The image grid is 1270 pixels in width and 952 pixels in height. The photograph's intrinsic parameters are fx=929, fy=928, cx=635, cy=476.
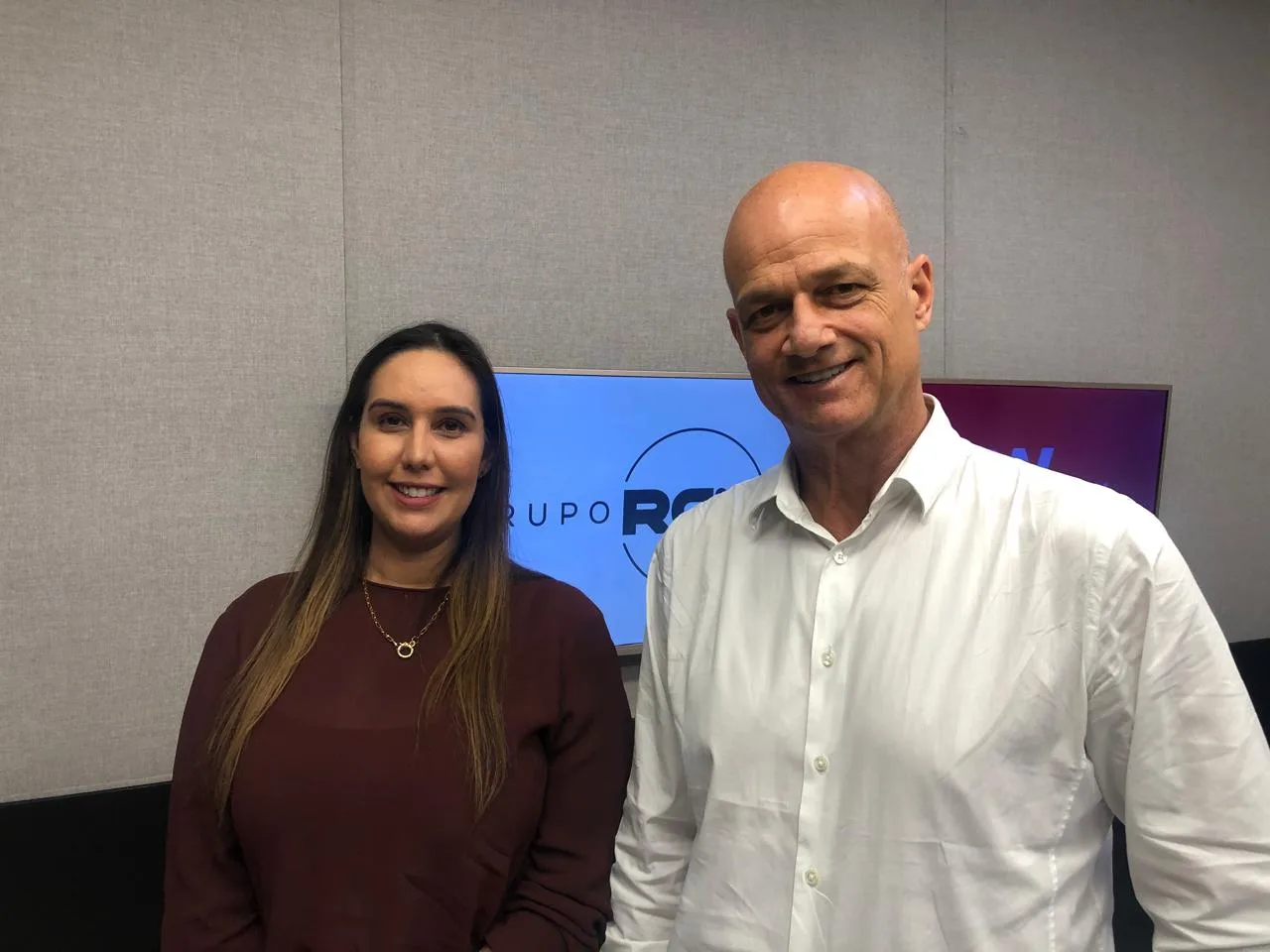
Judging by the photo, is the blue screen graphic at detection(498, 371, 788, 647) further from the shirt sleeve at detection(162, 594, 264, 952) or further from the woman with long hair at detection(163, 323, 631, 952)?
the shirt sleeve at detection(162, 594, 264, 952)

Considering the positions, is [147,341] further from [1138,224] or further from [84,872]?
[1138,224]

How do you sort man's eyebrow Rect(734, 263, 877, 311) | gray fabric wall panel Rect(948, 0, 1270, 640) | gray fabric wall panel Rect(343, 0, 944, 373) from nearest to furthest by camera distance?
man's eyebrow Rect(734, 263, 877, 311) → gray fabric wall panel Rect(343, 0, 944, 373) → gray fabric wall panel Rect(948, 0, 1270, 640)

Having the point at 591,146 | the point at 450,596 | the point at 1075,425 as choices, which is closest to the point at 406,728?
the point at 450,596

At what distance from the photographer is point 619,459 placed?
2328mm

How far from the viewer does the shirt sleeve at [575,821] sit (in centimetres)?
139

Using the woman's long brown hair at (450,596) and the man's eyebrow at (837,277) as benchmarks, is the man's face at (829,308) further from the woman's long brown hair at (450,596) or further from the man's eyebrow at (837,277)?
the woman's long brown hair at (450,596)

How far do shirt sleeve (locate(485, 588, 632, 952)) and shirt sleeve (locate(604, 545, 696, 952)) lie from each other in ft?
0.26

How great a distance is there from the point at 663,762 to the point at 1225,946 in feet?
2.24

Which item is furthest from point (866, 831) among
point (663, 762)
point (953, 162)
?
point (953, 162)

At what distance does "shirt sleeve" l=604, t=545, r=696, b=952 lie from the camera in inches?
51.0

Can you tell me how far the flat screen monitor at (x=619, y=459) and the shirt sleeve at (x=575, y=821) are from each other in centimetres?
77

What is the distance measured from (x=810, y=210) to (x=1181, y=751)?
28.7 inches

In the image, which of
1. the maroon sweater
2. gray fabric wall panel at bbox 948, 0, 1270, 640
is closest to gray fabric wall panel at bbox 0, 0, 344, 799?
the maroon sweater

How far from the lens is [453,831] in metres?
1.33
